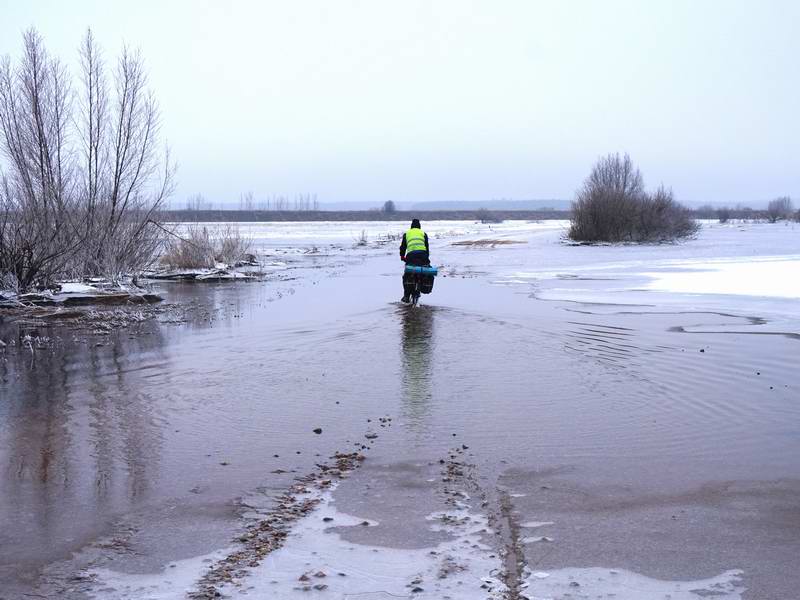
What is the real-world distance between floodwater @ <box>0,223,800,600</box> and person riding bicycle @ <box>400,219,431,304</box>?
282cm

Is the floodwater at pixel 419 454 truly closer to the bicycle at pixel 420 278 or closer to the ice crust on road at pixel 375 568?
the ice crust on road at pixel 375 568

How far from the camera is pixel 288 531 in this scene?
5.00 metres

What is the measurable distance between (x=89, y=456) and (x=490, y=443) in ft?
11.2

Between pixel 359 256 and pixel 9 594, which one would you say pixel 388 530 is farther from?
pixel 359 256

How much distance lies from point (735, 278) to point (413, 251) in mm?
11681

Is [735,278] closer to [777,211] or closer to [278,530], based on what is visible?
[278,530]

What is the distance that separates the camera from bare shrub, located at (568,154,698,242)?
5559 cm

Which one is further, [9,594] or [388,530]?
[388,530]

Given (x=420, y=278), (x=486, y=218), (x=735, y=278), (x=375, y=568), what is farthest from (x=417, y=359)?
(x=486, y=218)

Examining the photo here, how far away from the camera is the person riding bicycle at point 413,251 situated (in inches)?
682

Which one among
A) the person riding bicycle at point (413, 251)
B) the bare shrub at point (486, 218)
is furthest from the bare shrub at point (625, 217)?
the bare shrub at point (486, 218)

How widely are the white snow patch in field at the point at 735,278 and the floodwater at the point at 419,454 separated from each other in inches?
235

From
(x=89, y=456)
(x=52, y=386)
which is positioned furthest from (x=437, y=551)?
(x=52, y=386)

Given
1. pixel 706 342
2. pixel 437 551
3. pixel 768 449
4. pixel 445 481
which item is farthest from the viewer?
pixel 706 342
